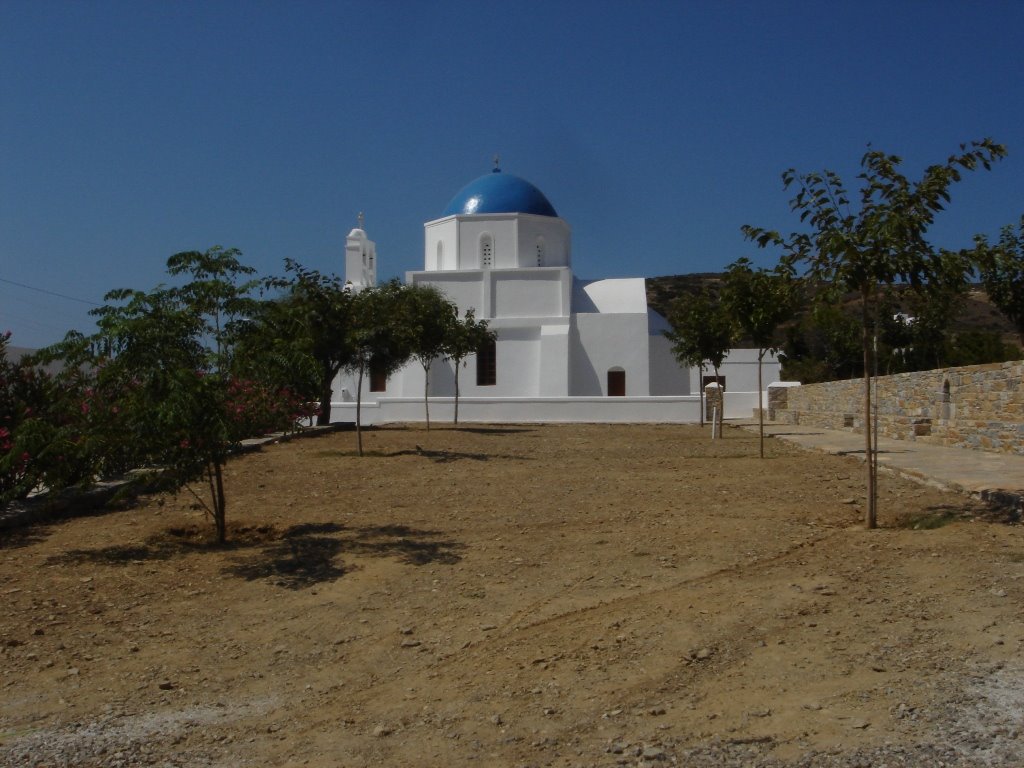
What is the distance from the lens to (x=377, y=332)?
17578 millimetres

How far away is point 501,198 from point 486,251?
2.27m

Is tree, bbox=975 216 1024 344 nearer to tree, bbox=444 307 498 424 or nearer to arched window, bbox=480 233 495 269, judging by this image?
tree, bbox=444 307 498 424

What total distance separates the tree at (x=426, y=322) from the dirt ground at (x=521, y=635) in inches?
525

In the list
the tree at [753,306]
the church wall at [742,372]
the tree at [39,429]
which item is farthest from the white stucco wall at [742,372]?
the tree at [39,429]

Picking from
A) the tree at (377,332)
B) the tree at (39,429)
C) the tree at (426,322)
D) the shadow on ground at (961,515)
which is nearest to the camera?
the tree at (39,429)

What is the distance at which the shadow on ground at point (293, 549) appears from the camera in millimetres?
6359

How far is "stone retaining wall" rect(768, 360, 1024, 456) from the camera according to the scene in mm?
12312

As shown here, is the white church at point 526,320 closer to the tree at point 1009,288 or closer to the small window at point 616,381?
the small window at point 616,381

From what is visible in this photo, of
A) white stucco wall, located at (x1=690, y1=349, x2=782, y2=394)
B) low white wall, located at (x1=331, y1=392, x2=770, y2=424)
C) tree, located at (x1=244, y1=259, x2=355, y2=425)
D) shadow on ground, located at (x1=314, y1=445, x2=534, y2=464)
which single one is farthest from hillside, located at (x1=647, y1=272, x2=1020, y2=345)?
shadow on ground, located at (x1=314, y1=445, x2=534, y2=464)

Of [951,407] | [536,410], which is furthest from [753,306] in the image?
[536,410]

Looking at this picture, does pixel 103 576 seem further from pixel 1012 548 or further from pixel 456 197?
pixel 456 197

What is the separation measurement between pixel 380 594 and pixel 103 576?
2.08m

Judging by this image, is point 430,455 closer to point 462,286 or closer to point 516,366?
point 516,366

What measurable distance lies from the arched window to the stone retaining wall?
17.0 metres
